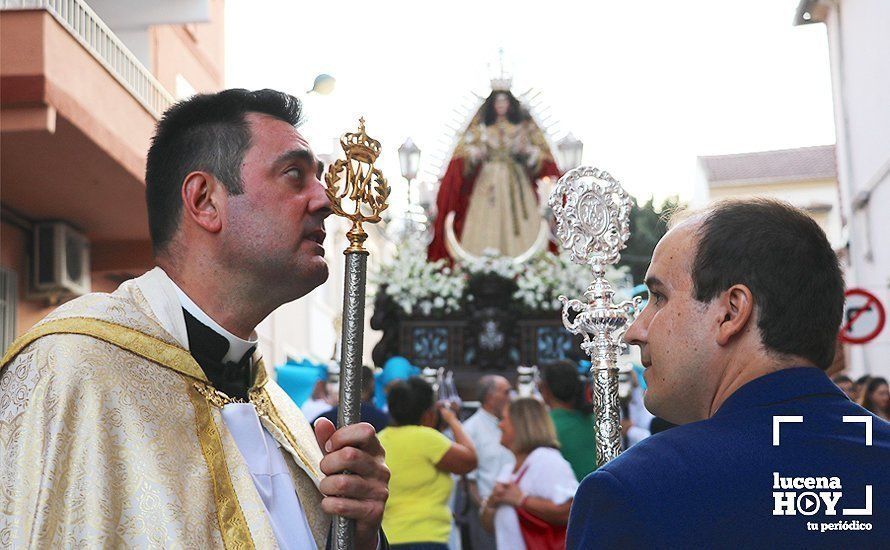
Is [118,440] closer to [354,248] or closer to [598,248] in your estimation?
[354,248]

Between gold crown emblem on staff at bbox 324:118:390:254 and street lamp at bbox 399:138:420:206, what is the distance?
10324 millimetres

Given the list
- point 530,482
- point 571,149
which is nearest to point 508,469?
point 530,482

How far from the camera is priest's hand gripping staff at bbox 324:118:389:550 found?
2428 millimetres

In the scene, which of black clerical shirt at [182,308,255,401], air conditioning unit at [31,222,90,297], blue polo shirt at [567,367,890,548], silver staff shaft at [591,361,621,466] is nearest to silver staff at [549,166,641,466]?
silver staff shaft at [591,361,621,466]

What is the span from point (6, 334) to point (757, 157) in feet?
126

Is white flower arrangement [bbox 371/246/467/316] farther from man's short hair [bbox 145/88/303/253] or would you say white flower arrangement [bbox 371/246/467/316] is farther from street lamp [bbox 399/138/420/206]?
man's short hair [bbox 145/88/303/253]

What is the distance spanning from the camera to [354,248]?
8.19ft

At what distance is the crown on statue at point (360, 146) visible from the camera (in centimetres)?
254

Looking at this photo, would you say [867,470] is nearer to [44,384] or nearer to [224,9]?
[44,384]

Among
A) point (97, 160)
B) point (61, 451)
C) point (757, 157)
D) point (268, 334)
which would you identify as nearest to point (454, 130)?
point (97, 160)

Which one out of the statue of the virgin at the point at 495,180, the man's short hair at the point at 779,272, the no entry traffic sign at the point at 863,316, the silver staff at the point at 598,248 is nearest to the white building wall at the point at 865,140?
the no entry traffic sign at the point at 863,316

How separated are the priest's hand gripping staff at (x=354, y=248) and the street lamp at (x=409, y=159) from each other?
10.3 meters

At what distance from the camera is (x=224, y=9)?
1831cm

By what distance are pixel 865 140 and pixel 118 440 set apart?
15434 mm
